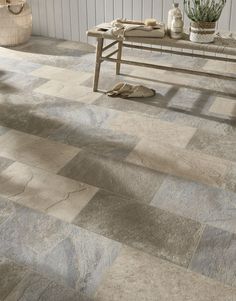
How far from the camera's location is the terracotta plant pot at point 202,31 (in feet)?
8.25

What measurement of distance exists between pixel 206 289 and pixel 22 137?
1471mm

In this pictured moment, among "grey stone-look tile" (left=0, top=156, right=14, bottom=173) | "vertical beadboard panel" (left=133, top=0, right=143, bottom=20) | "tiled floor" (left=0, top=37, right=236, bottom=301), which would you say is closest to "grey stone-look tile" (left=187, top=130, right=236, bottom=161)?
"tiled floor" (left=0, top=37, right=236, bottom=301)

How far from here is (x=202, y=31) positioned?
8.25ft

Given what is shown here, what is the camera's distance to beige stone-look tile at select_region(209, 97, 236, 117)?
2.71 m

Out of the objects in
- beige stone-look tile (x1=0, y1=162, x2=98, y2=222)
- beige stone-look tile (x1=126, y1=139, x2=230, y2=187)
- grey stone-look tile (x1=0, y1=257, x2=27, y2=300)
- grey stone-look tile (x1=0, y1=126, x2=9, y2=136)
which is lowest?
grey stone-look tile (x1=0, y1=257, x2=27, y2=300)

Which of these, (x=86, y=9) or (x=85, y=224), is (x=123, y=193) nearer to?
(x=85, y=224)

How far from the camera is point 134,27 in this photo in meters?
2.69

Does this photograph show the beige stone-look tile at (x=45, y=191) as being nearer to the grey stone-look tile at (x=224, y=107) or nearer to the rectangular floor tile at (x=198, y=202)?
the rectangular floor tile at (x=198, y=202)

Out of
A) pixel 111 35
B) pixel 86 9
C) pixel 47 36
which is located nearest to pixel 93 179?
pixel 111 35

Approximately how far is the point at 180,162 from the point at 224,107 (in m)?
0.84

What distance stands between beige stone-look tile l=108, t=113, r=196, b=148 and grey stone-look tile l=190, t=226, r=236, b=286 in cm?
77

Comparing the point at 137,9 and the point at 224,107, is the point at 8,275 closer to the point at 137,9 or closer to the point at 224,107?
the point at 224,107

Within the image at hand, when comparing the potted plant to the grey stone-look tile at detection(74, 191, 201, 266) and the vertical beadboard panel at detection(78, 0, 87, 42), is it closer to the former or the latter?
the grey stone-look tile at detection(74, 191, 201, 266)

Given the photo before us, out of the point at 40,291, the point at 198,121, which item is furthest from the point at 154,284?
the point at 198,121
